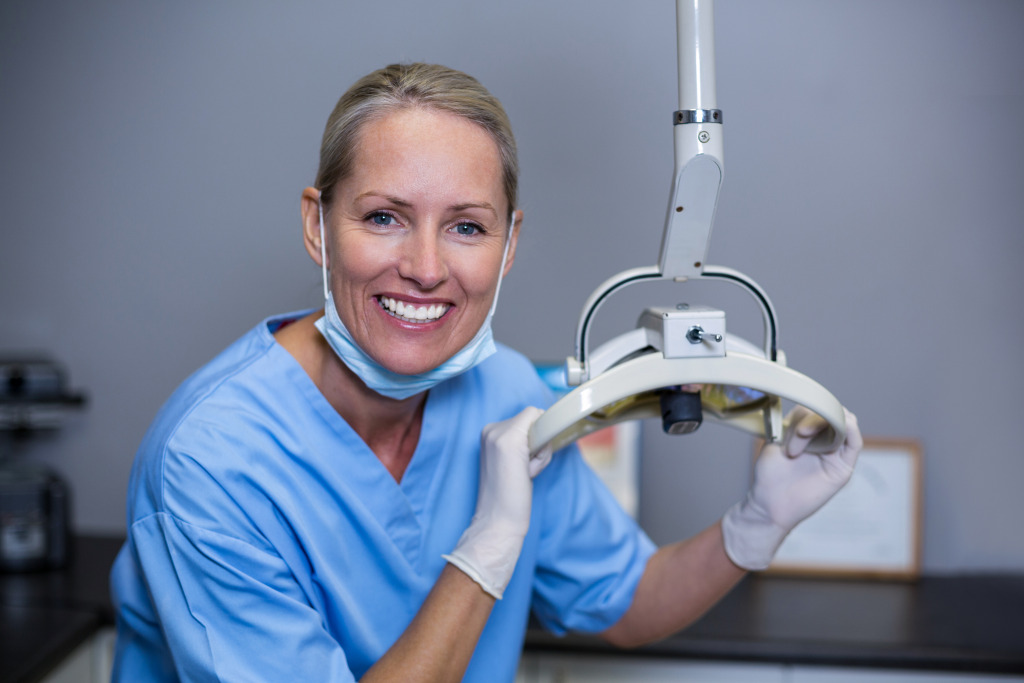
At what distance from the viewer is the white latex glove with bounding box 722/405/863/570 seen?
3.37 feet

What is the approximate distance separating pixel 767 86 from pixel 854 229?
33 centimetres

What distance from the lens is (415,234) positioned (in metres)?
0.92

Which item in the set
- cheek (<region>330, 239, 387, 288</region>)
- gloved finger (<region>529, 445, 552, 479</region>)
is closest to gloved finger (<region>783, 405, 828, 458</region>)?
gloved finger (<region>529, 445, 552, 479</region>)

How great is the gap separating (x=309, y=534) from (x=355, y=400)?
0.57 feet

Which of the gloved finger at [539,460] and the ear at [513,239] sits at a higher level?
the ear at [513,239]

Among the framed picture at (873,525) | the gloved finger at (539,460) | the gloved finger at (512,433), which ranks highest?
the gloved finger at (512,433)

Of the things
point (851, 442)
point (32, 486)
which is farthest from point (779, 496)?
point (32, 486)

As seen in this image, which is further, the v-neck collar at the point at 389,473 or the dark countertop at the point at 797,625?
the dark countertop at the point at 797,625

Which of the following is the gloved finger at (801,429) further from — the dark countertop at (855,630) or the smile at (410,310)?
the dark countertop at (855,630)

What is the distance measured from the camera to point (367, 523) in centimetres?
104

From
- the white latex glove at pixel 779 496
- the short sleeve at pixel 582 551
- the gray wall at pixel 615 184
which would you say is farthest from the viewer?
the gray wall at pixel 615 184

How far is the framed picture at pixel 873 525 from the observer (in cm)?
177

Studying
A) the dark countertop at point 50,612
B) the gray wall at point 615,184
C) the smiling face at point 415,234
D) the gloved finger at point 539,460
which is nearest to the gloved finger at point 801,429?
the gloved finger at point 539,460

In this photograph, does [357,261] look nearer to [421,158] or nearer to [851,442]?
[421,158]
